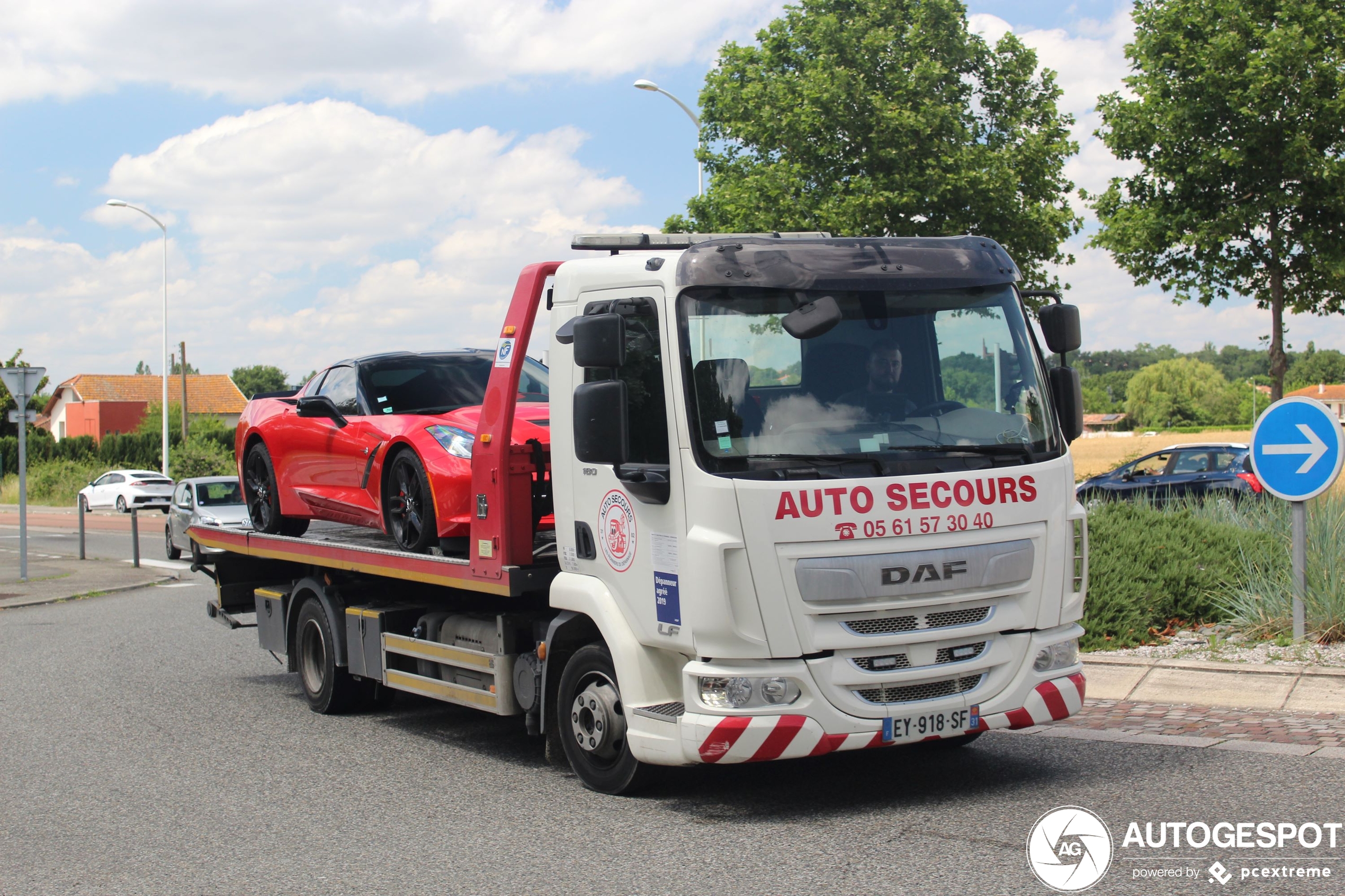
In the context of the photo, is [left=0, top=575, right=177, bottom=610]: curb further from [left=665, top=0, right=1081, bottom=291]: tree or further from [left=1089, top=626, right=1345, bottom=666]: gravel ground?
[left=1089, top=626, right=1345, bottom=666]: gravel ground

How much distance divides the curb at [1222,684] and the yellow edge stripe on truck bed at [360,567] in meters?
4.05

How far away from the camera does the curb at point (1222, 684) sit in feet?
25.7

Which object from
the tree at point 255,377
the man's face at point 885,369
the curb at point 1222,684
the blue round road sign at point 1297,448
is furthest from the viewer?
the tree at point 255,377

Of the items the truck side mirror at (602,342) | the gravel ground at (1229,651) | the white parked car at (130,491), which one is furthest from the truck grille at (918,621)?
the white parked car at (130,491)

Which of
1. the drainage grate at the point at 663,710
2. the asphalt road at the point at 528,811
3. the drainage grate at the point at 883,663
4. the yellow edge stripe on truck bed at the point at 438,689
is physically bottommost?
the asphalt road at the point at 528,811

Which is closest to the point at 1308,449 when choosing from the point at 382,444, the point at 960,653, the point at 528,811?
the point at 960,653

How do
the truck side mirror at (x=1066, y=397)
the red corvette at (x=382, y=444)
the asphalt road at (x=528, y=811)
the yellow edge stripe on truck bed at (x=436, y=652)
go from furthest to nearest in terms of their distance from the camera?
1. the red corvette at (x=382, y=444)
2. the yellow edge stripe on truck bed at (x=436, y=652)
3. the truck side mirror at (x=1066, y=397)
4. the asphalt road at (x=528, y=811)

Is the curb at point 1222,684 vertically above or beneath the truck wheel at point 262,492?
beneath

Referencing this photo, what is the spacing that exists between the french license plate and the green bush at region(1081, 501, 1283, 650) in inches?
154

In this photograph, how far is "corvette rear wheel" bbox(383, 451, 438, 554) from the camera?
7848mm

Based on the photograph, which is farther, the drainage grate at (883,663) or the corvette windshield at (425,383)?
the corvette windshield at (425,383)

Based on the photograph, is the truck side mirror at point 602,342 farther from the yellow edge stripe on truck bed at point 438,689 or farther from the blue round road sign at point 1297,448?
the blue round road sign at point 1297,448

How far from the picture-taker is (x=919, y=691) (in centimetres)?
A: 584

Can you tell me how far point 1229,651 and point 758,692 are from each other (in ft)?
16.0
